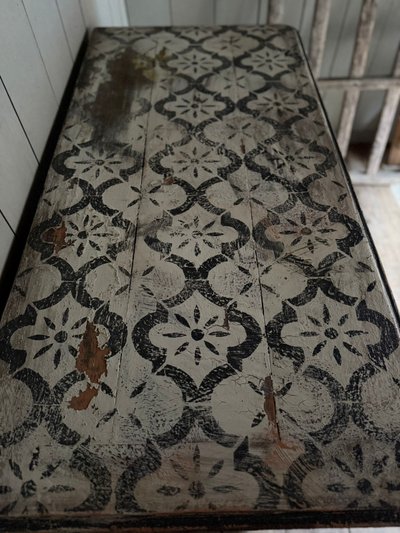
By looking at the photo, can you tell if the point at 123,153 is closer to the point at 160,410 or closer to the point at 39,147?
the point at 39,147

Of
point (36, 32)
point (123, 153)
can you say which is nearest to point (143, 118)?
point (123, 153)

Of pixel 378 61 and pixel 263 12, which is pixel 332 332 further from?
pixel 378 61

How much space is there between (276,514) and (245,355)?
183 mm

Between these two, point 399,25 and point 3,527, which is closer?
point 3,527

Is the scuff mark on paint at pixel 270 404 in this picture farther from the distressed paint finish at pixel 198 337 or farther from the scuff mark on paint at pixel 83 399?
the scuff mark on paint at pixel 83 399

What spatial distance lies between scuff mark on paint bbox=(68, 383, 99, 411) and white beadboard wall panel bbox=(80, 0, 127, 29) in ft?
3.37

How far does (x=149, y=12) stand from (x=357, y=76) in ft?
2.80

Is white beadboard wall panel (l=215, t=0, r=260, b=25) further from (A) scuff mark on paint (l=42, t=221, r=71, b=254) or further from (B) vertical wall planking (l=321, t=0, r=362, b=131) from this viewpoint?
(A) scuff mark on paint (l=42, t=221, r=71, b=254)

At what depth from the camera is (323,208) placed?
73cm

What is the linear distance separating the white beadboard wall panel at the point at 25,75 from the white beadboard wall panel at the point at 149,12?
0.97 metres

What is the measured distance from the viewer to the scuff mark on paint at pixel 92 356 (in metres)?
0.56

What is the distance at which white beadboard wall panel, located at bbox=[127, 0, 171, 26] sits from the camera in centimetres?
166

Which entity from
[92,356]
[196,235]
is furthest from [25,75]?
[92,356]

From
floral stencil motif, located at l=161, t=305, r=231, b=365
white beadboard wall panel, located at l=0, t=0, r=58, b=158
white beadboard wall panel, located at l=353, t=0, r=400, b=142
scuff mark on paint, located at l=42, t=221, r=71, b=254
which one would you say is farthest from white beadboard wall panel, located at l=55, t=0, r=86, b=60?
white beadboard wall panel, located at l=353, t=0, r=400, b=142
